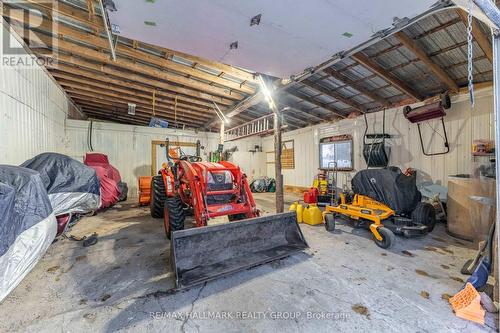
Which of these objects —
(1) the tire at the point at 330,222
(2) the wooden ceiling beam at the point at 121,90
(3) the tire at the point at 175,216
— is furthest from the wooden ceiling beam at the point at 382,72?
(2) the wooden ceiling beam at the point at 121,90

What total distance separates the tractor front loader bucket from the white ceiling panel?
6.90 ft

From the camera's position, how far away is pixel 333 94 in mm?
5480

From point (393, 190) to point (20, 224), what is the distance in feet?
16.0

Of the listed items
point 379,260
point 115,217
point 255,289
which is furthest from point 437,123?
point 115,217

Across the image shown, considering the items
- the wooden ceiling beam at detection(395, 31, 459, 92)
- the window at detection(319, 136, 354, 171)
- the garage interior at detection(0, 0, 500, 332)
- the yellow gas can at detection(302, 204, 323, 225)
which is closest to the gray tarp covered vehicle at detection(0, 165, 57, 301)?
the garage interior at detection(0, 0, 500, 332)

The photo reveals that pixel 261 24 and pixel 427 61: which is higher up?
pixel 427 61

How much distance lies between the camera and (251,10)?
189 cm

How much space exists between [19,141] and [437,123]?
27.9ft

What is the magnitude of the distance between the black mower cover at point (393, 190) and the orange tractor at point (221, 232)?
5.64 ft

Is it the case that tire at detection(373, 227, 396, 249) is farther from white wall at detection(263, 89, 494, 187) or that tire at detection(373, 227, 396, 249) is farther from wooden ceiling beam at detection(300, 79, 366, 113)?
wooden ceiling beam at detection(300, 79, 366, 113)

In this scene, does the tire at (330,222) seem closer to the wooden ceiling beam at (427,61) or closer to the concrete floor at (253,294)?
the concrete floor at (253,294)

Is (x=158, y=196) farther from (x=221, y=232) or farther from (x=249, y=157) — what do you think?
(x=249, y=157)

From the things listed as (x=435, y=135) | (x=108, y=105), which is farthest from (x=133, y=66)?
(x=435, y=135)

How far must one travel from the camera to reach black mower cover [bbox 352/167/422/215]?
11.2 ft
